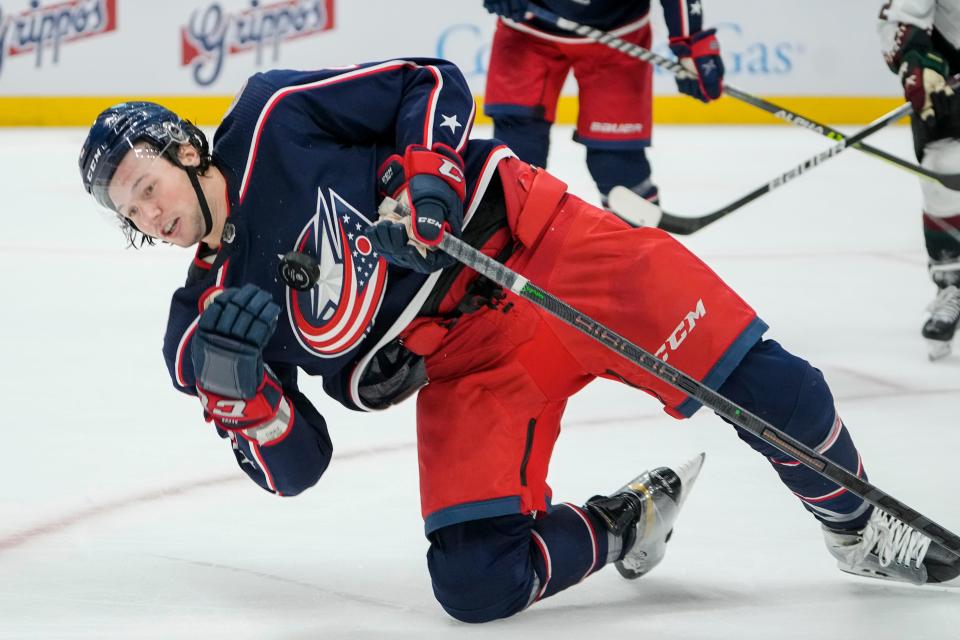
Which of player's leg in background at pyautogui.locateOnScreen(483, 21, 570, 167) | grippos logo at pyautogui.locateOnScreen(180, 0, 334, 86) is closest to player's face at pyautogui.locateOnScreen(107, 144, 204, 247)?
player's leg in background at pyautogui.locateOnScreen(483, 21, 570, 167)

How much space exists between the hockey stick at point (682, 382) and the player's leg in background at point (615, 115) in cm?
176

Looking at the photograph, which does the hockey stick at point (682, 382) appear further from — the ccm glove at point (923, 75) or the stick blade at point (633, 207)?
the ccm glove at point (923, 75)

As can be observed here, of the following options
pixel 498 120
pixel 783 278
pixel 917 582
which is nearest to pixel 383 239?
pixel 917 582

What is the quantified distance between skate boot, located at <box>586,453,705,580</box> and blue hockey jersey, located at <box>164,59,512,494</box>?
15.6 inches

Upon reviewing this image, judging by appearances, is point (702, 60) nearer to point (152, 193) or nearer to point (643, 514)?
point (643, 514)

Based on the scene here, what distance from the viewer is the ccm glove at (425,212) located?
1478 millimetres

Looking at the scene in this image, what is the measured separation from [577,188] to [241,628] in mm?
4149

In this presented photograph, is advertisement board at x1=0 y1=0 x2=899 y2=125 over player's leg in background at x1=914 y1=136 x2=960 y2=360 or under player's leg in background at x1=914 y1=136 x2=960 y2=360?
under

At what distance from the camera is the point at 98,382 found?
2746 millimetres

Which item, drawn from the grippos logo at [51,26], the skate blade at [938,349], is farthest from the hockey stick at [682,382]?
the grippos logo at [51,26]

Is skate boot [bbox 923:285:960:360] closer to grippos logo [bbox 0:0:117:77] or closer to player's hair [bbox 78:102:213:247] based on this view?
player's hair [bbox 78:102:213:247]

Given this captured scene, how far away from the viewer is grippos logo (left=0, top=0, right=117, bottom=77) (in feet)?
23.9

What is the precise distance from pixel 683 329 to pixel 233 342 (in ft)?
1.82

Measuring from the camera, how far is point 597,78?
10.9 ft
